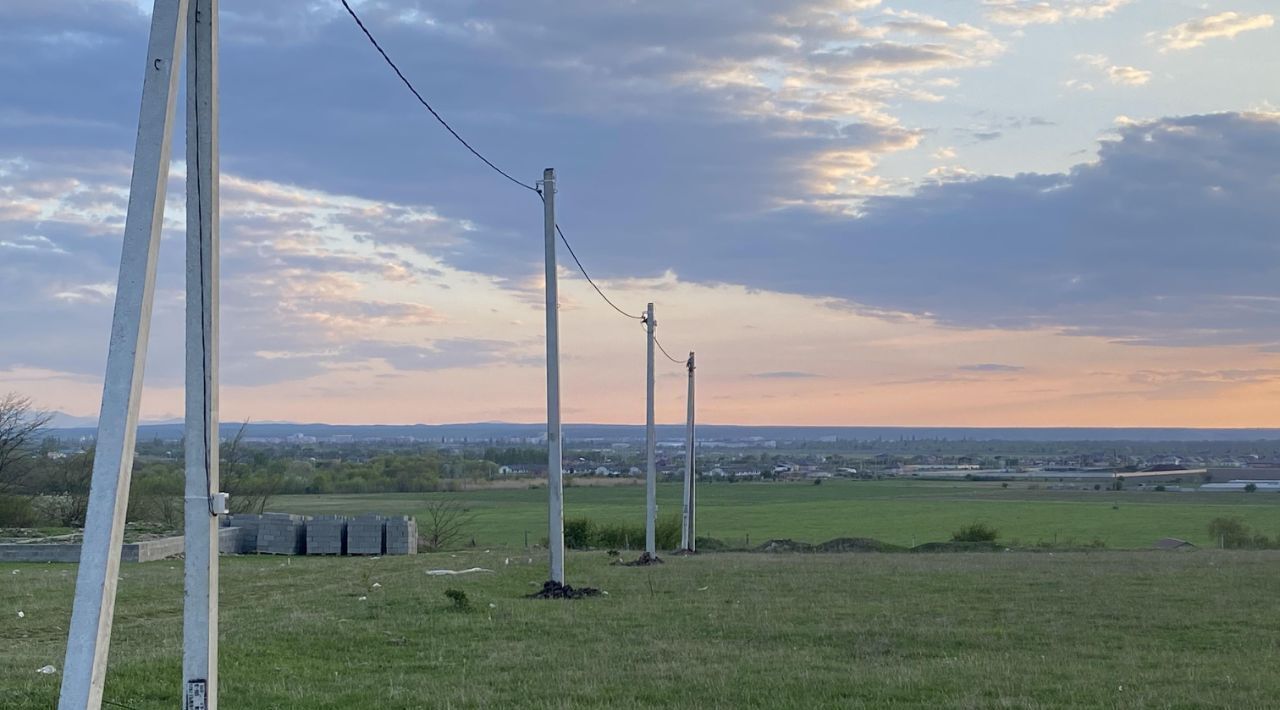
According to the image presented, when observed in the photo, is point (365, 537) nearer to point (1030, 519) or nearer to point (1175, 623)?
point (1175, 623)

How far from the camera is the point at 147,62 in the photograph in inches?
250

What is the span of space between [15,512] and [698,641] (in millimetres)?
42073

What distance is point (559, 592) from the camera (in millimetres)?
18984

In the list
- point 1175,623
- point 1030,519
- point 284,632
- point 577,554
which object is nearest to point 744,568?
Result: point 577,554

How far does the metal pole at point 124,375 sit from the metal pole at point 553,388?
1299cm

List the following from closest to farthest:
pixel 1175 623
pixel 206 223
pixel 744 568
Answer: pixel 206 223 → pixel 1175 623 → pixel 744 568

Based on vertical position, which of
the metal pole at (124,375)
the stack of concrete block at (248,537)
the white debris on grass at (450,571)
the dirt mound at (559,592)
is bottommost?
the stack of concrete block at (248,537)

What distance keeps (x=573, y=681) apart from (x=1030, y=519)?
2963 inches

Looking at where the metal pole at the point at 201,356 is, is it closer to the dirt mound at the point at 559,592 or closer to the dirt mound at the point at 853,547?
the dirt mound at the point at 559,592

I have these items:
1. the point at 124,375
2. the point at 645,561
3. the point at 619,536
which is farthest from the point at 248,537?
the point at 124,375

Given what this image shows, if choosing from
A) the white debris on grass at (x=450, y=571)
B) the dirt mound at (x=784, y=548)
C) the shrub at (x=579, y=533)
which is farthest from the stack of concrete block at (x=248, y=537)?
the dirt mound at (x=784, y=548)

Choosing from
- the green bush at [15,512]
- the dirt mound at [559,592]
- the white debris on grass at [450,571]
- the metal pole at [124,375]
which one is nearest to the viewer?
the metal pole at [124,375]

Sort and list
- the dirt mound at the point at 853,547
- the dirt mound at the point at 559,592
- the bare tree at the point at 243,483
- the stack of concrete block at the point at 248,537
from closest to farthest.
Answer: the dirt mound at the point at 559,592 < the stack of concrete block at the point at 248,537 < the dirt mound at the point at 853,547 < the bare tree at the point at 243,483

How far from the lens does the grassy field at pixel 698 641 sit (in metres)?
10.2
